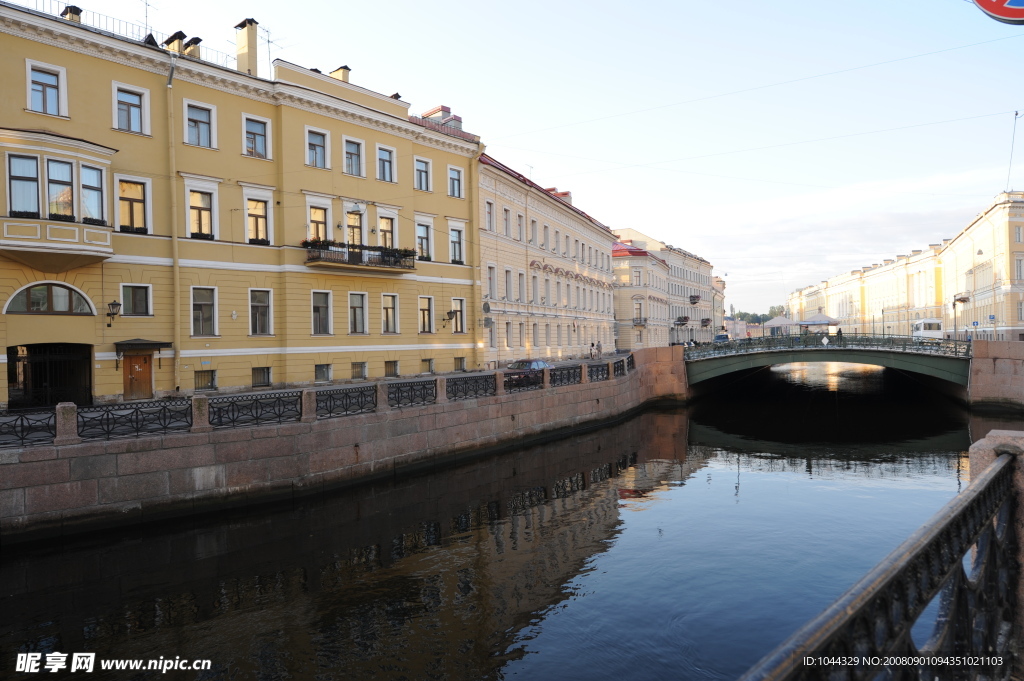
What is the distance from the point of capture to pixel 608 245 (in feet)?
180

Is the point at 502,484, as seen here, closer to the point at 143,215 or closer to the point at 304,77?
the point at 143,215

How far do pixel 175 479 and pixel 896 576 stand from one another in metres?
12.8

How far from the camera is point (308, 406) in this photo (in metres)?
14.9

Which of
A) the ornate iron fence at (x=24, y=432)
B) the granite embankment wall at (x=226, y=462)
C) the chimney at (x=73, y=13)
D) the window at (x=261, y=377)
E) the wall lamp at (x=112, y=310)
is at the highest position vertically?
the chimney at (x=73, y=13)

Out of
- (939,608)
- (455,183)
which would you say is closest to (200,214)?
(455,183)

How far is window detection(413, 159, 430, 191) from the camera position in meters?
28.2

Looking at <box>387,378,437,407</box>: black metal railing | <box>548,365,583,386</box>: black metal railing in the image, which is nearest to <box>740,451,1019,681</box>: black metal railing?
<box>387,378,437,407</box>: black metal railing

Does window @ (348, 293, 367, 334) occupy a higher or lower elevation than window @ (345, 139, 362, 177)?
lower

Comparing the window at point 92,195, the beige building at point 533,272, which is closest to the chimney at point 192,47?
the window at point 92,195

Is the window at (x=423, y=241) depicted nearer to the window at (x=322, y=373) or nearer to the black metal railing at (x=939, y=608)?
the window at (x=322, y=373)

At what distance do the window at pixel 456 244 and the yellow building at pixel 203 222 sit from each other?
2.13 feet

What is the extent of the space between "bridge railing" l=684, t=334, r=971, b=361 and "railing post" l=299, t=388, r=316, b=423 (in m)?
23.0

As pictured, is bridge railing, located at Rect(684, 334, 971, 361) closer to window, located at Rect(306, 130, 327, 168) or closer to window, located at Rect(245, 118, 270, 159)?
window, located at Rect(306, 130, 327, 168)

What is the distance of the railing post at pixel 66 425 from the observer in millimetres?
11586
